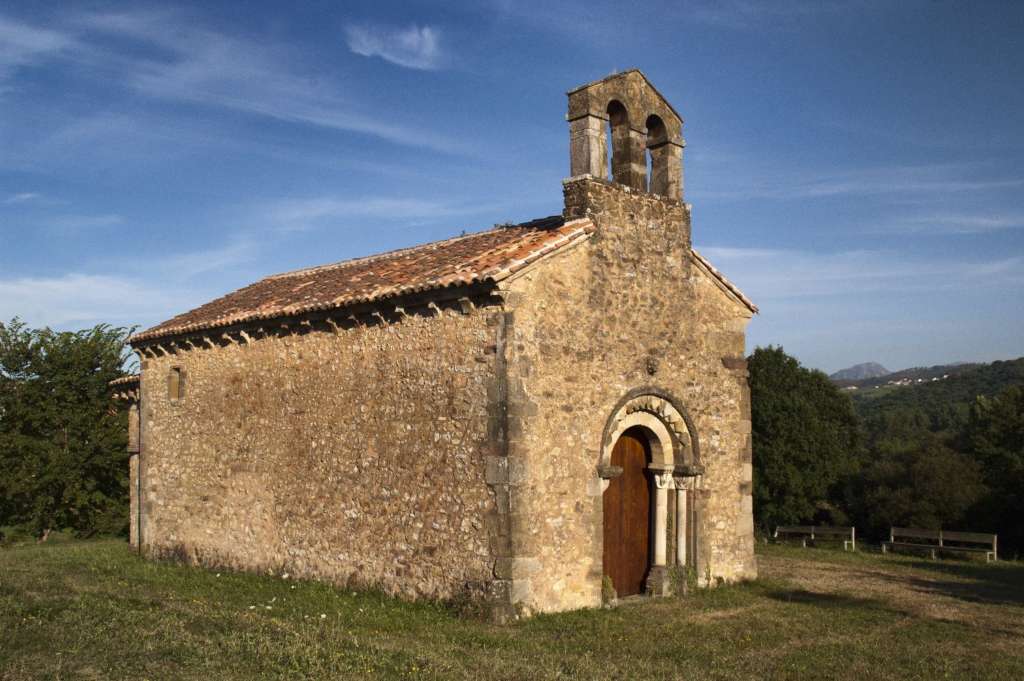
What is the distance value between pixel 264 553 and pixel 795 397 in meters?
19.9

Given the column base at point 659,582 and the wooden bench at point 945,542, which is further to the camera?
the wooden bench at point 945,542

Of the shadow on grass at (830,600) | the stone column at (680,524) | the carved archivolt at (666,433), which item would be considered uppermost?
the carved archivolt at (666,433)

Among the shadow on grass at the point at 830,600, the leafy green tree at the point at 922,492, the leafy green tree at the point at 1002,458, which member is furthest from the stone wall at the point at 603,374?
the leafy green tree at the point at 922,492

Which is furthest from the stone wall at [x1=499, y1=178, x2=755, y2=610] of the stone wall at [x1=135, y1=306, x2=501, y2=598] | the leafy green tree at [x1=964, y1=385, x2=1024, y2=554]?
the leafy green tree at [x1=964, y1=385, x2=1024, y2=554]

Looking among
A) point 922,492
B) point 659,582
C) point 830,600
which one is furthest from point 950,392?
point 659,582

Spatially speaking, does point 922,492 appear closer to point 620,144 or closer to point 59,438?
point 620,144

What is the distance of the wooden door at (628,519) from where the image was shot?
12602mm

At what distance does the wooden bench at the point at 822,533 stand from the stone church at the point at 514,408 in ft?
31.4

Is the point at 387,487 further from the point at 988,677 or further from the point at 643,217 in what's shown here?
the point at 988,677

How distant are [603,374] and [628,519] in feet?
7.42

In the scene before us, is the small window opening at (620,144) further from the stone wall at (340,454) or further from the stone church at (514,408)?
the stone wall at (340,454)

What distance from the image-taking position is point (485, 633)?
996cm

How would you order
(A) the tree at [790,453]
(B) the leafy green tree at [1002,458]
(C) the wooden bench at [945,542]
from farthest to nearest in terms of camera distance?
(A) the tree at [790,453] → (B) the leafy green tree at [1002,458] → (C) the wooden bench at [945,542]

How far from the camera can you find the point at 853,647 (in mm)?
9727
